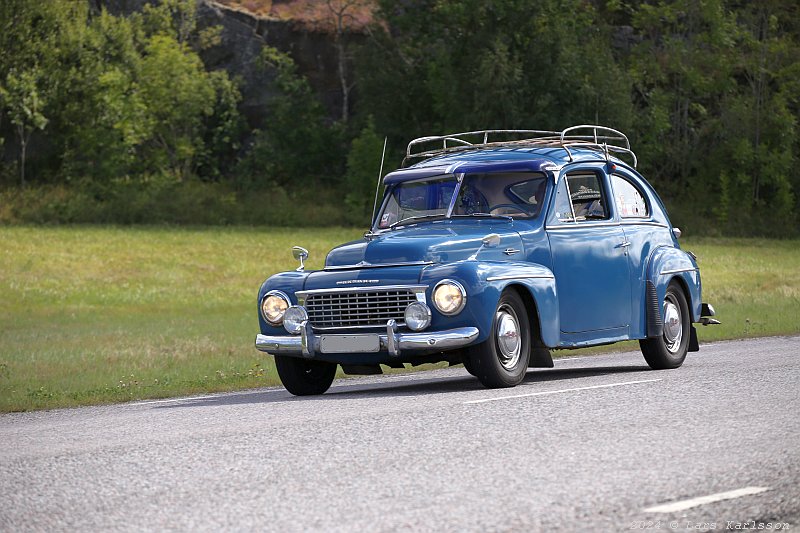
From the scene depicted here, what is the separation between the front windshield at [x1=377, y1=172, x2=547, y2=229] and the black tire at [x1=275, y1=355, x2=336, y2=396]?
1584 mm

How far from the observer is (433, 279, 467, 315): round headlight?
452 inches

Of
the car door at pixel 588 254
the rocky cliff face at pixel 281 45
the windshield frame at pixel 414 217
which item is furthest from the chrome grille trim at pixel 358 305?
the rocky cliff face at pixel 281 45

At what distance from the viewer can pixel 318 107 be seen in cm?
6762

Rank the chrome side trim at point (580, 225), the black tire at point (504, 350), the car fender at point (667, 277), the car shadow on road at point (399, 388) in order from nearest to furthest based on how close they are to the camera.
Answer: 1. the black tire at point (504, 350)
2. the car shadow on road at point (399, 388)
3. the chrome side trim at point (580, 225)
4. the car fender at point (667, 277)

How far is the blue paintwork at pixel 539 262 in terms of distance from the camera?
1175cm

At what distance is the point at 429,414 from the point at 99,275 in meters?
33.6

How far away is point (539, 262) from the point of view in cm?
1264

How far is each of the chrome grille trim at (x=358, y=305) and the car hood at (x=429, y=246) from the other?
1.01 feet

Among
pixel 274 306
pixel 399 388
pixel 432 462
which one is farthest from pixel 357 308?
pixel 432 462

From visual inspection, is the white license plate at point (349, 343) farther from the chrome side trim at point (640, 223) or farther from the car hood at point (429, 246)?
the chrome side trim at point (640, 223)

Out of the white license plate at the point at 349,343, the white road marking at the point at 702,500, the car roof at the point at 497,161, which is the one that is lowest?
the white road marking at the point at 702,500

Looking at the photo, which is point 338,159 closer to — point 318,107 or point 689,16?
point 318,107

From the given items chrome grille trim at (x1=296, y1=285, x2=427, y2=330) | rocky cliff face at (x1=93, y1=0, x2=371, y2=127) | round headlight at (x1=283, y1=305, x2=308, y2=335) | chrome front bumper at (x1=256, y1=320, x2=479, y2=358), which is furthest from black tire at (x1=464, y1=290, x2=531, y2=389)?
rocky cliff face at (x1=93, y1=0, x2=371, y2=127)

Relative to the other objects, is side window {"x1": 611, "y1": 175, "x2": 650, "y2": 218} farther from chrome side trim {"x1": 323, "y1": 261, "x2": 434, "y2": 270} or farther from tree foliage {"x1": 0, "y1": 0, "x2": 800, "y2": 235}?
tree foliage {"x1": 0, "y1": 0, "x2": 800, "y2": 235}
